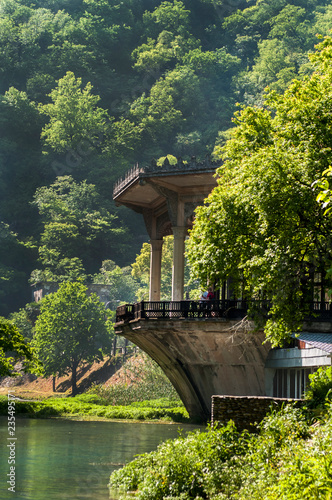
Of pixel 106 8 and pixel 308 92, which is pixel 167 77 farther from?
pixel 308 92

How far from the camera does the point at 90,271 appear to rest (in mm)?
109375

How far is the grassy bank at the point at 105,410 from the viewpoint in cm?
4819

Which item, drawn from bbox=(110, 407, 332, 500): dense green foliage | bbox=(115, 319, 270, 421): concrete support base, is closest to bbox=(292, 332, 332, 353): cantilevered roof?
bbox=(115, 319, 270, 421): concrete support base

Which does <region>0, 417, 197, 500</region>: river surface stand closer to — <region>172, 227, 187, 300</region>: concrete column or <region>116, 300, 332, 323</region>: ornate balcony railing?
<region>116, 300, 332, 323</region>: ornate balcony railing

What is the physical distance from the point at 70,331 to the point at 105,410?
997 inches

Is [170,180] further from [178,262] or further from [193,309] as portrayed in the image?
[193,309]

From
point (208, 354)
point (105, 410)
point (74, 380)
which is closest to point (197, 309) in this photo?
point (208, 354)

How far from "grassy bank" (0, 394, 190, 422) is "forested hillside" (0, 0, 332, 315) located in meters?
44.0

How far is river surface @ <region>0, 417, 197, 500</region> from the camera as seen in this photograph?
1834 cm

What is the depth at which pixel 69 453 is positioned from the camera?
2708 cm

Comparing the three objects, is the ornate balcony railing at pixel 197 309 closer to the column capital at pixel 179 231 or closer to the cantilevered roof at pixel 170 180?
the column capital at pixel 179 231

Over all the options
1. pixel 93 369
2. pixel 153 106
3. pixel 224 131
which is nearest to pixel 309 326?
pixel 93 369

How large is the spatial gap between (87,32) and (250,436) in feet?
435

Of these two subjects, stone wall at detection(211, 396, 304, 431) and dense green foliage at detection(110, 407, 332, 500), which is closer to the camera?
dense green foliage at detection(110, 407, 332, 500)
